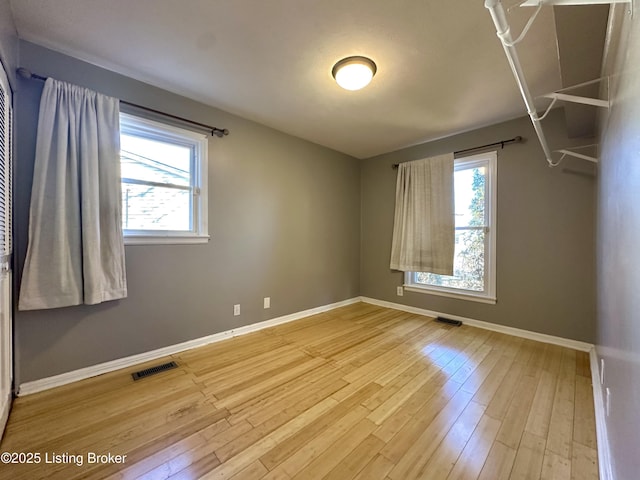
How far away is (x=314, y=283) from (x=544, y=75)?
124 inches

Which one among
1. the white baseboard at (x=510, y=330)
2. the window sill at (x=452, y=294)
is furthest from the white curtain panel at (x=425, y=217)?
the white baseboard at (x=510, y=330)

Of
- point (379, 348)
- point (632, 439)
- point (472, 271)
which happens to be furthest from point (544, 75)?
point (379, 348)

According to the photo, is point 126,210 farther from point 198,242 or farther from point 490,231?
point 490,231

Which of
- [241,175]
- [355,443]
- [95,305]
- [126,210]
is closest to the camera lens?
[355,443]

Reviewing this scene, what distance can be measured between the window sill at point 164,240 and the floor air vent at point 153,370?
1.04 meters

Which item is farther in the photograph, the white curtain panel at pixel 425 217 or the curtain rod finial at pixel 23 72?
the white curtain panel at pixel 425 217

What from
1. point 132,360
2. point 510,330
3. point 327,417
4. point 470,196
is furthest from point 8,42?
point 510,330

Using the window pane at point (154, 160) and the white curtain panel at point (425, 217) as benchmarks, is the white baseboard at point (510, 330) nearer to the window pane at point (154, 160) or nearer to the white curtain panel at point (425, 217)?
the white curtain panel at point (425, 217)

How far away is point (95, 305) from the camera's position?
6.79ft

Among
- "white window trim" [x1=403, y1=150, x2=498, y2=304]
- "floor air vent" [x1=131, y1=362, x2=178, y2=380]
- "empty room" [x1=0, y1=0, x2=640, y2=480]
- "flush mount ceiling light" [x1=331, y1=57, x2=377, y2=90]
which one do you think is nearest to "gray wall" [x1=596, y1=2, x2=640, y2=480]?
"empty room" [x1=0, y1=0, x2=640, y2=480]

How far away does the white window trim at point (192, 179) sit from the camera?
2256 mm

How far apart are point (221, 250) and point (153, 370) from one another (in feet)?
3.89

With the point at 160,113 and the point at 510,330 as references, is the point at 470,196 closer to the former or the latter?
the point at 510,330

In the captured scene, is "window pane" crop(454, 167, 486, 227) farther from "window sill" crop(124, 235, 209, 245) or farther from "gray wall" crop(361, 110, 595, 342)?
"window sill" crop(124, 235, 209, 245)
